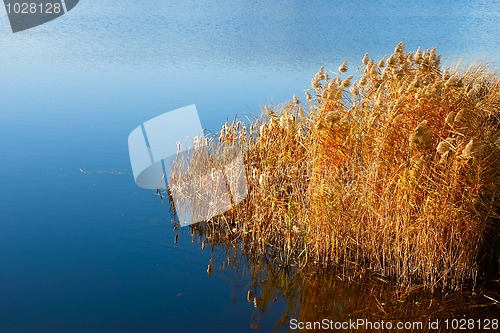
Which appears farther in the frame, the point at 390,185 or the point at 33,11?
the point at 33,11

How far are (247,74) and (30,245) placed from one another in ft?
22.4

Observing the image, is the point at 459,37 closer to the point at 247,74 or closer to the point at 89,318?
the point at 247,74

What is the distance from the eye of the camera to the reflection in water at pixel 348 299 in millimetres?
4734

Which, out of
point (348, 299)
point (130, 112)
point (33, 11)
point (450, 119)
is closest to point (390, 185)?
point (450, 119)

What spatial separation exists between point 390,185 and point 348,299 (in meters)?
0.84

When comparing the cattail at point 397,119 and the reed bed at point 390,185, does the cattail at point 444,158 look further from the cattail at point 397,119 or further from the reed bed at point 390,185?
the cattail at point 397,119

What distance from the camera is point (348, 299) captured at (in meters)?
4.96

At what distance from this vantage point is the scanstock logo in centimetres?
1571

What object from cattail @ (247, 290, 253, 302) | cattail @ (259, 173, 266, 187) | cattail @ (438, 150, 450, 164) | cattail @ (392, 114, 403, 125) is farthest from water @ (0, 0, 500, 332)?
cattail @ (392, 114, 403, 125)

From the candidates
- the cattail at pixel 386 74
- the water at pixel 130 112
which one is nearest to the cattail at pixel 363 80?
the cattail at pixel 386 74

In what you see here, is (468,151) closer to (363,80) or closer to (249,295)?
A: (363,80)

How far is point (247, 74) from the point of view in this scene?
39.4ft

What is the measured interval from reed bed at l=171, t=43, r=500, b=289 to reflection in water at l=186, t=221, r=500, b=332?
10cm

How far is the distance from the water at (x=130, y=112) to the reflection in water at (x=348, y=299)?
0.07m
